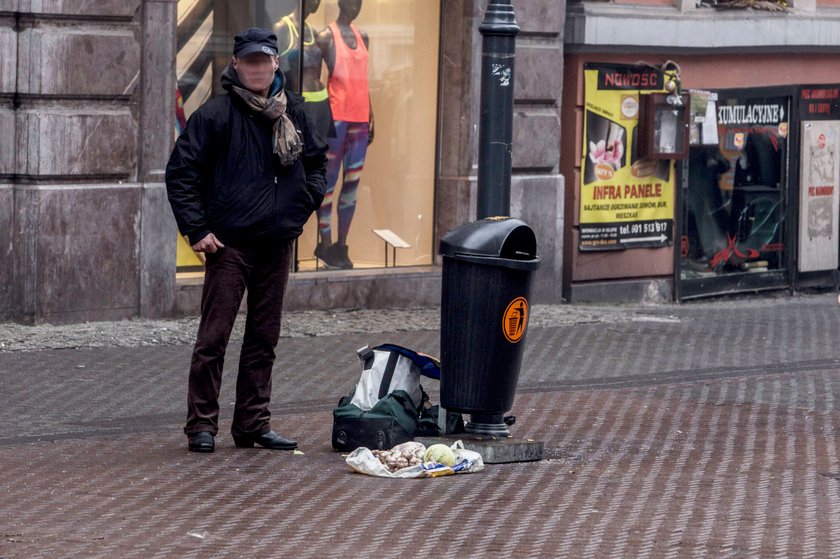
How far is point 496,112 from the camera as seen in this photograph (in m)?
7.64

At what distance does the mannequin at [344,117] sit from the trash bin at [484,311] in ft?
17.9

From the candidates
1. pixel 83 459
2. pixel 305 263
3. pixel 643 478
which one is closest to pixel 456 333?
pixel 643 478

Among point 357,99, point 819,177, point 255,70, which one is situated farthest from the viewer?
point 819,177

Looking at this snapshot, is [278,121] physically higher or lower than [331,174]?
higher

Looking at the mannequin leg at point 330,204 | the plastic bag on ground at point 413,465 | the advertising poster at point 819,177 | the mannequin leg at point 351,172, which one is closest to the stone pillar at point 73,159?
the mannequin leg at point 330,204

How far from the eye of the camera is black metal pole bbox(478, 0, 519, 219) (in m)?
7.62

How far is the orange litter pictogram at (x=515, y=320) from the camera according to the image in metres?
7.29

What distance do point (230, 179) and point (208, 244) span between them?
32cm

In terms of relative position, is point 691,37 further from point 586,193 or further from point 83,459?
point 83,459

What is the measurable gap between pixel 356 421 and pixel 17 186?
421cm

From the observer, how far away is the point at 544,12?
13.4m

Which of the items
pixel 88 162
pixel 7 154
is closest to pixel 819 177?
pixel 88 162

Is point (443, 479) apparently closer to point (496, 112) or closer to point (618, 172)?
point (496, 112)

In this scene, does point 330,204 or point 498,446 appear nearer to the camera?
point 498,446
